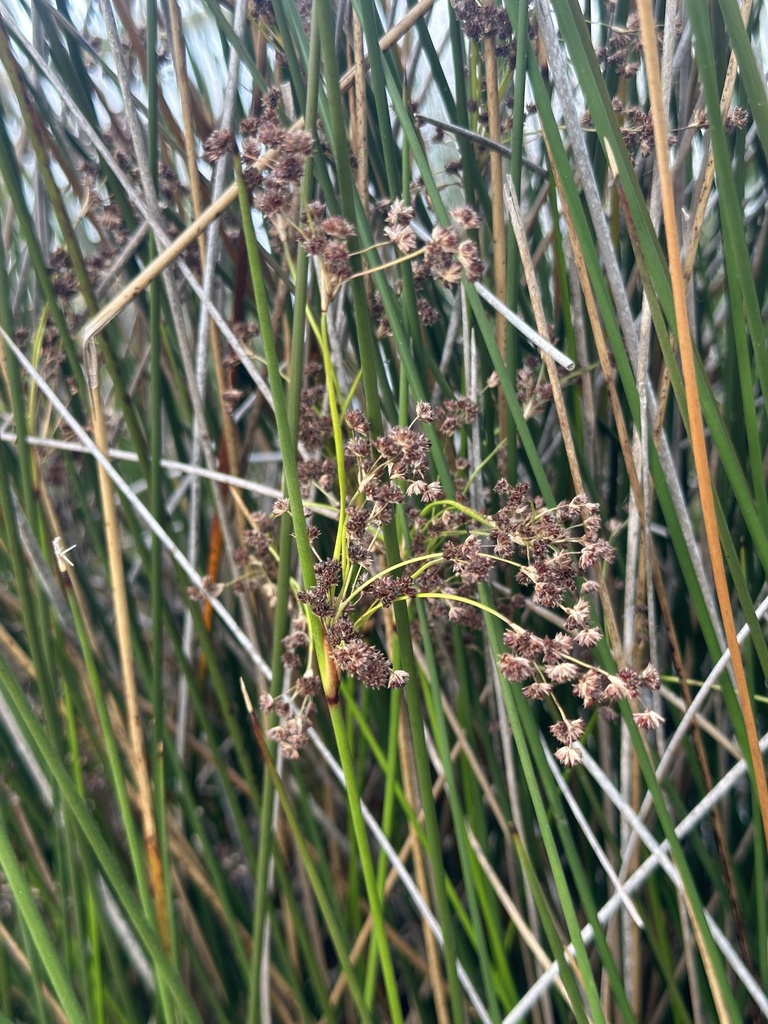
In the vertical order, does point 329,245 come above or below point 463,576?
above

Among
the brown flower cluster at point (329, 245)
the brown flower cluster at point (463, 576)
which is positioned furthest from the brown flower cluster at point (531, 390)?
the brown flower cluster at point (329, 245)

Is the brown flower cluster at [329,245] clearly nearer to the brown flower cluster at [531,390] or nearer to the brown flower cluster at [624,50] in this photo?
the brown flower cluster at [531,390]

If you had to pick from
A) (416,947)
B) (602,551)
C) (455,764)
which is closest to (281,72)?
(602,551)

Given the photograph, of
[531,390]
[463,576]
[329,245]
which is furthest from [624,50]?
[463,576]

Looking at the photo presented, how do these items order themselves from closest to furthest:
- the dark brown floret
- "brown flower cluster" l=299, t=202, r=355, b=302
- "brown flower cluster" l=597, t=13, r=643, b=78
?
"brown flower cluster" l=299, t=202, r=355, b=302 < the dark brown floret < "brown flower cluster" l=597, t=13, r=643, b=78

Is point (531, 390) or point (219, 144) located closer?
point (219, 144)

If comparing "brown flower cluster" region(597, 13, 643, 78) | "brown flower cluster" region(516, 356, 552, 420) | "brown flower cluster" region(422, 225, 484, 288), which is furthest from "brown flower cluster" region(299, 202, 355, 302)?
"brown flower cluster" region(597, 13, 643, 78)

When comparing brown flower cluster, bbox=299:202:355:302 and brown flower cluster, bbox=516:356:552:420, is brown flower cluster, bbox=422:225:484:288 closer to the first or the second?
brown flower cluster, bbox=299:202:355:302

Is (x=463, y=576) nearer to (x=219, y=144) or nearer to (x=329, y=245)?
(x=329, y=245)

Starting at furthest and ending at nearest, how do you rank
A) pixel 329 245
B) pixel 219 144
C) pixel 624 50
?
1. pixel 624 50
2. pixel 219 144
3. pixel 329 245

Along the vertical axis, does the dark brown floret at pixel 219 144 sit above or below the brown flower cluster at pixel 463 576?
above

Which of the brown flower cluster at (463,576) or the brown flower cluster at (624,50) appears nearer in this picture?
the brown flower cluster at (463,576)

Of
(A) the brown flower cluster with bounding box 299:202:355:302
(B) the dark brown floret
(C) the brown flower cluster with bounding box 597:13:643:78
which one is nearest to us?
(A) the brown flower cluster with bounding box 299:202:355:302
